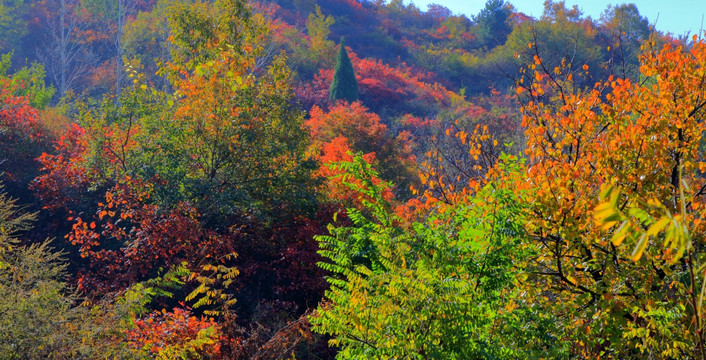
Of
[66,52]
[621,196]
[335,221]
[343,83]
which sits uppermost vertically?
[621,196]

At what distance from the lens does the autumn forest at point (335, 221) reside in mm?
4367

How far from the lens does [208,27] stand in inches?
510

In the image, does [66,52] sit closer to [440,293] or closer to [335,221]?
[335,221]

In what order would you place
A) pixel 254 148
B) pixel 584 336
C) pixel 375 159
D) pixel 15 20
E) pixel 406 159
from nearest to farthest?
1. pixel 584 336
2. pixel 254 148
3. pixel 375 159
4. pixel 406 159
5. pixel 15 20

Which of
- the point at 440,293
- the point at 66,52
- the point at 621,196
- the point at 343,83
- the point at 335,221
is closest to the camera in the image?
the point at 440,293

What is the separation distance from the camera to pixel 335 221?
505 centimetres

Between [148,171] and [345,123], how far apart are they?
10825 mm

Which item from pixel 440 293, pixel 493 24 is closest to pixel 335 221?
pixel 440 293

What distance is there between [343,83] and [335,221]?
31423 millimetres

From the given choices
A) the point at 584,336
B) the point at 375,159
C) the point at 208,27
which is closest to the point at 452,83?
the point at 375,159

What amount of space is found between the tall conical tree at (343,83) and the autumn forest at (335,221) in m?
8.57

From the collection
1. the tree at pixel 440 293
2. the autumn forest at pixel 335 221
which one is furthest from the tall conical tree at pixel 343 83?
the tree at pixel 440 293

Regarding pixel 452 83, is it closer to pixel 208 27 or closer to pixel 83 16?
pixel 83 16

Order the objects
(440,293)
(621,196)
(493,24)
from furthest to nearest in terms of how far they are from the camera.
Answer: (493,24), (621,196), (440,293)
